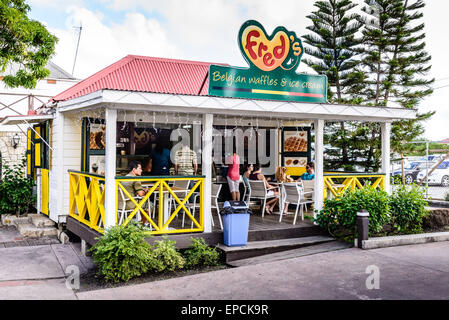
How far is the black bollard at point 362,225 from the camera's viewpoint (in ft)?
24.8

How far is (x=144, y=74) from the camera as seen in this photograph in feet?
35.1

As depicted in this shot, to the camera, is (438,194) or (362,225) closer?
(362,225)

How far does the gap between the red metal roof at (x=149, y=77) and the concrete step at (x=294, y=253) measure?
3909 millimetres

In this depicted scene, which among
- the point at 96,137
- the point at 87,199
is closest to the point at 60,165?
the point at 96,137

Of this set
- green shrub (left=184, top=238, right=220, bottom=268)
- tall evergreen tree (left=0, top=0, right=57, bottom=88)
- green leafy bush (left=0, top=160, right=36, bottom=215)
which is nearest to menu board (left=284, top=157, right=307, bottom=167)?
green shrub (left=184, top=238, right=220, bottom=268)

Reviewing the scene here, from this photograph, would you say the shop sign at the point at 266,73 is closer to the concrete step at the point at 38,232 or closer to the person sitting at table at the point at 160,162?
the person sitting at table at the point at 160,162

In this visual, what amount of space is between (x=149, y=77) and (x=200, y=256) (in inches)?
207

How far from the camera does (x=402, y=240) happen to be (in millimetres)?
8008

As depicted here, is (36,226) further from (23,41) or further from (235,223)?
(235,223)

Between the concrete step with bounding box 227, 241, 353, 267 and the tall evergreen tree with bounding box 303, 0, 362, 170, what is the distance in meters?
8.48

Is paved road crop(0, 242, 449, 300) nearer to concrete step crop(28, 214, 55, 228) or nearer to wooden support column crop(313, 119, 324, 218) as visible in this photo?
→ wooden support column crop(313, 119, 324, 218)

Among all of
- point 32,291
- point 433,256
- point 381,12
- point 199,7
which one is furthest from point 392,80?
point 32,291

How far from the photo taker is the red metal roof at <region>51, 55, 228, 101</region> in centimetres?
992

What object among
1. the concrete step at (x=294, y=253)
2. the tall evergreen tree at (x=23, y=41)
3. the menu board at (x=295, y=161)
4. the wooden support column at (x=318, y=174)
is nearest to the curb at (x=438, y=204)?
the menu board at (x=295, y=161)
